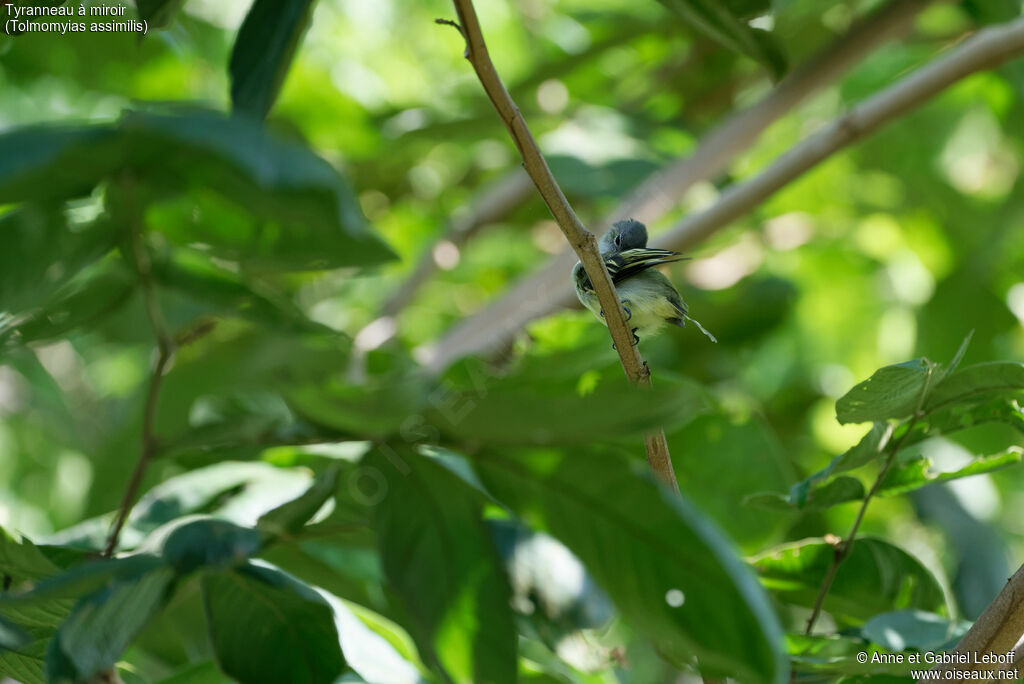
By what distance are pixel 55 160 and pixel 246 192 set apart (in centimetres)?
8

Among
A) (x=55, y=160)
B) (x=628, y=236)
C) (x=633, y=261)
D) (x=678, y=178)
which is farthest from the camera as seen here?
(x=678, y=178)

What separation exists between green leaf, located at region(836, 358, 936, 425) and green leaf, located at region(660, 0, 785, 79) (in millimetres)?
264

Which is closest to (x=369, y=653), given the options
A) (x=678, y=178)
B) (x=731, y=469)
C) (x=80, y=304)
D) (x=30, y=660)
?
(x=30, y=660)

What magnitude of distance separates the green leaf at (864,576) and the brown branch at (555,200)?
Answer: 22 centimetres

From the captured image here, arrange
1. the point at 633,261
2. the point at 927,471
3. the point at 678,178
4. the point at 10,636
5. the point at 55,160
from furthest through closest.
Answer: the point at 678,178, the point at 633,261, the point at 927,471, the point at 10,636, the point at 55,160

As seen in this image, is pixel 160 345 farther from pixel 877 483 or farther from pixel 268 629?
pixel 877 483

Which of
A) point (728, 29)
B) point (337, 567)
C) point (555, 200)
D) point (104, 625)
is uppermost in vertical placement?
point (728, 29)

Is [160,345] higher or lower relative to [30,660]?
higher

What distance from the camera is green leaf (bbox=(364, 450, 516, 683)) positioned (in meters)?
0.48

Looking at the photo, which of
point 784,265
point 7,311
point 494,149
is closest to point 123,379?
point 494,149

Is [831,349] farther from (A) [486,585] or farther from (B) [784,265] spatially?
(A) [486,585]

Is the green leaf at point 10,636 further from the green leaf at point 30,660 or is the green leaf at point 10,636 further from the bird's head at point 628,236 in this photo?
the bird's head at point 628,236

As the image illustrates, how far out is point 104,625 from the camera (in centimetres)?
45

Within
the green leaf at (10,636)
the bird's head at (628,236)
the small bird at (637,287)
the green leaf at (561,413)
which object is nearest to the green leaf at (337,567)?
the green leaf at (10,636)
